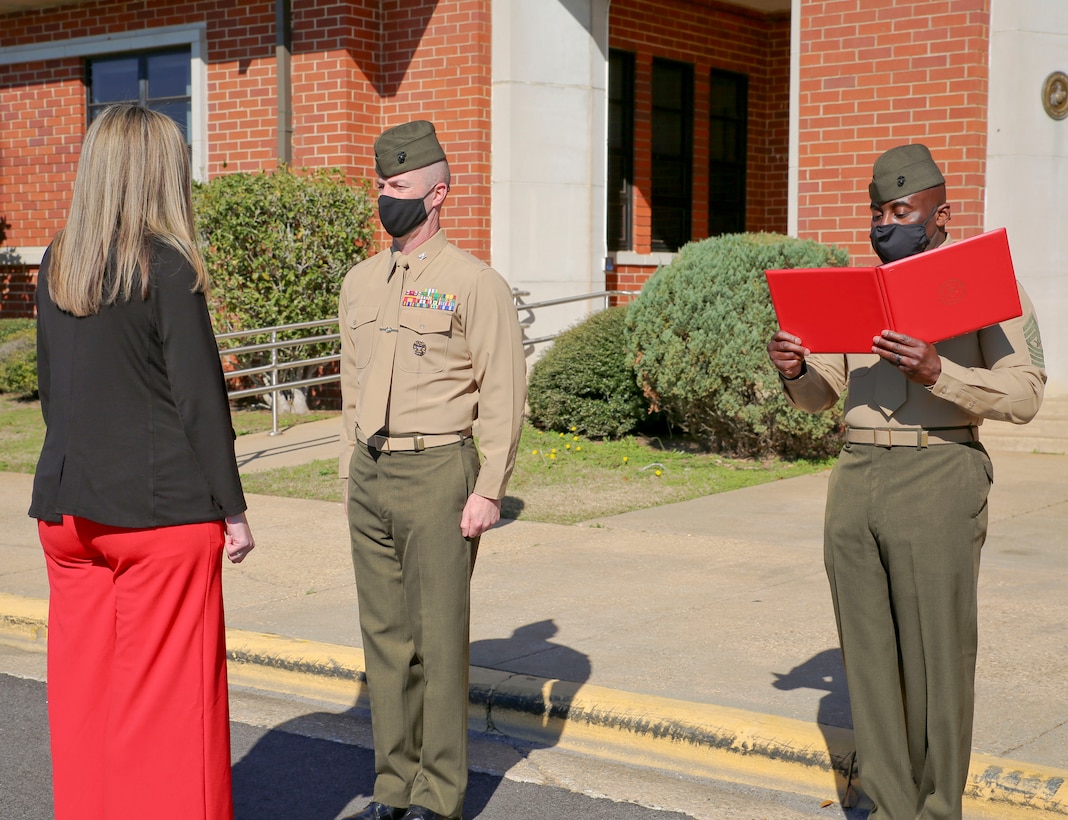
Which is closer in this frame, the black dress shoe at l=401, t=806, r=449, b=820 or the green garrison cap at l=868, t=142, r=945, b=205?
the green garrison cap at l=868, t=142, r=945, b=205

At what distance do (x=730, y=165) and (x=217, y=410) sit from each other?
14247 mm

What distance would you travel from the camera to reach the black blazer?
3.37 metres

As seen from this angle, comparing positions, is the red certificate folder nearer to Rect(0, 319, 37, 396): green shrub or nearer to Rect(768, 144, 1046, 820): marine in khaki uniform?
Rect(768, 144, 1046, 820): marine in khaki uniform

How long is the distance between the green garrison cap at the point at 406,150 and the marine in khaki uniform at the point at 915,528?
1.20m

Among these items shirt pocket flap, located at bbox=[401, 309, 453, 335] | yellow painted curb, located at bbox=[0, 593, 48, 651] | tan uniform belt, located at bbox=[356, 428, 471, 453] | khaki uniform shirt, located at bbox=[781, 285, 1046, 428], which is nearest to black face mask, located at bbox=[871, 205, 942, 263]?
khaki uniform shirt, located at bbox=[781, 285, 1046, 428]

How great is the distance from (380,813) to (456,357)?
1.44 m

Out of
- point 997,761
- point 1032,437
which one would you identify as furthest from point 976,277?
point 1032,437

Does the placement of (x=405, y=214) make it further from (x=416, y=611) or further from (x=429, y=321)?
(x=416, y=611)

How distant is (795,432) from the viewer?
10102 mm

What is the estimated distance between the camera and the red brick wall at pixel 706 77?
50.3 feet

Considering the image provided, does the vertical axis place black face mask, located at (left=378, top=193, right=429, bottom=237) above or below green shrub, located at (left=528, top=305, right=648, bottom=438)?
above

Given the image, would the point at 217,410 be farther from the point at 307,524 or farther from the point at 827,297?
the point at 307,524

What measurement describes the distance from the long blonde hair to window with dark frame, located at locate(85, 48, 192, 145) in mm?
11850

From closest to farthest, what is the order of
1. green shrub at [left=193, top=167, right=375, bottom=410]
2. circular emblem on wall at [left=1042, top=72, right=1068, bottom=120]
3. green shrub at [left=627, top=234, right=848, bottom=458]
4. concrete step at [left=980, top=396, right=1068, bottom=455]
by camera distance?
green shrub at [left=627, top=234, right=848, bottom=458]
concrete step at [left=980, top=396, right=1068, bottom=455]
circular emblem on wall at [left=1042, top=72, right=1068, bottom=120]
green shrub at [left=193, top=167, right=375, bottom=410]
